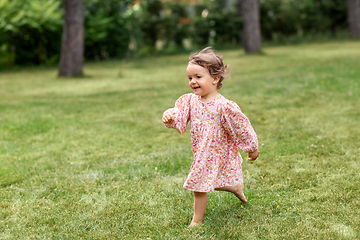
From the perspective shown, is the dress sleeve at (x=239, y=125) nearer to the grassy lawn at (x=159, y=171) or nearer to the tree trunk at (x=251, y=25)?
the grassy lawn at (x=159, y=171)

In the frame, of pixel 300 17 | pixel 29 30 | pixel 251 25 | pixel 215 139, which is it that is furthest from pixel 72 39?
pixel 300 17

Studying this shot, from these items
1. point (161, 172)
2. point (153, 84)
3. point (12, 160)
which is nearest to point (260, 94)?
point (153, 84)

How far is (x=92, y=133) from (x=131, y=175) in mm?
2269

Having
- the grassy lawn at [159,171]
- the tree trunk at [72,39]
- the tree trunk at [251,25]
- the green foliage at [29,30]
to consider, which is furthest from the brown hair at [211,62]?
the green foliage at [29,30]

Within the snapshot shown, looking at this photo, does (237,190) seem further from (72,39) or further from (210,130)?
(72,39)

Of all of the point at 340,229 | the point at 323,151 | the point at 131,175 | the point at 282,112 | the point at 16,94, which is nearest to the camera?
the point at 340,229

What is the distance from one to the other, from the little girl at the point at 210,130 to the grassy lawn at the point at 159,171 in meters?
0.42

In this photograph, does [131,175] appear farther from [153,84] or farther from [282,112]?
[153,84]

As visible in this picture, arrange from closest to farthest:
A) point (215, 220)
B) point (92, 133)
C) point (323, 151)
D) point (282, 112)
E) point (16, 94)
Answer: point (215, 220) < point (323, 151) < point (92, 133) < point (282, 112) < point (16, 94)

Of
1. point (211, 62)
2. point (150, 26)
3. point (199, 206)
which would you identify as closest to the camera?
point (211, 62)

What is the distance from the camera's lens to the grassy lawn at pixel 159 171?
3402 mm

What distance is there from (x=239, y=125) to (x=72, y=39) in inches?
498

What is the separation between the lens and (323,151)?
511 centimetres

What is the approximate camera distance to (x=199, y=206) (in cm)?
334
